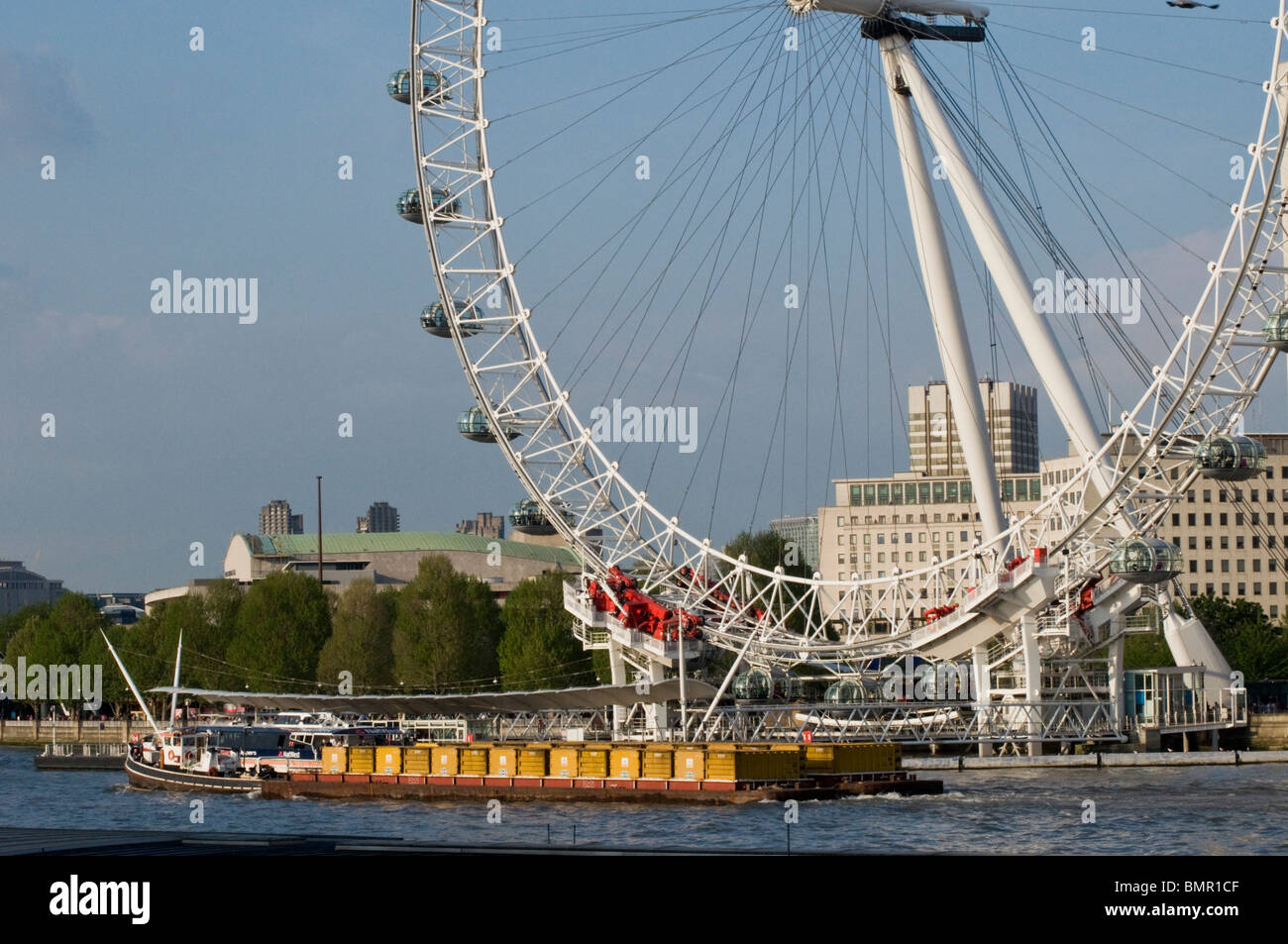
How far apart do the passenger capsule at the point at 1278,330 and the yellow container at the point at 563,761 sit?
101ft

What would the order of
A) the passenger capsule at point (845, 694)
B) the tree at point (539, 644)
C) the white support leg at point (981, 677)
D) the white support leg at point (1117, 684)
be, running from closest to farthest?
the passenger capsule at point (845, 694) < the white support leg at point (981, 677) < the white support leg at point (1117, 684) < the tree at point (539, 644)

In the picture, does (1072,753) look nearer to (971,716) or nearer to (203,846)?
(971,716)

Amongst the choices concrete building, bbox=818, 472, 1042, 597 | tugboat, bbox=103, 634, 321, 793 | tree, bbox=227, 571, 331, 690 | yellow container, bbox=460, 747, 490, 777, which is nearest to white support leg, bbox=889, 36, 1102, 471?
yellow container, bbox=460, 747, 490, 777

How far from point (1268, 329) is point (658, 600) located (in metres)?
35.7

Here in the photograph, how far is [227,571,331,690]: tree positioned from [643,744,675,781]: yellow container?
229ft

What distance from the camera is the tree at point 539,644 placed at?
128 metres

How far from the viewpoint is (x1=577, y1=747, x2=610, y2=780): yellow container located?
234ft

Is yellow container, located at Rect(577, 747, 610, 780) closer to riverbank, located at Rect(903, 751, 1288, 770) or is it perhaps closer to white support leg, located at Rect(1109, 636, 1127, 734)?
riverbank, located at Rect(903, 751, 1288, 770)

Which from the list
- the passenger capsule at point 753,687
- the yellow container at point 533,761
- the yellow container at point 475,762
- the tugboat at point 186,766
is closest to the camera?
the yellow container at point 533,761

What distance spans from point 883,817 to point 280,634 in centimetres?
8673

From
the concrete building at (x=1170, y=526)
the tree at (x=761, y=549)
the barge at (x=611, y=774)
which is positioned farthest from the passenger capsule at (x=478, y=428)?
the concrete building at (x=1170, y=526)

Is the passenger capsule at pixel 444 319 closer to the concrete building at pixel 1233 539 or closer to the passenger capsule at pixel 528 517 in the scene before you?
the passenger capsule at pixel 528 517

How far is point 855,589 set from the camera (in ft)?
294
